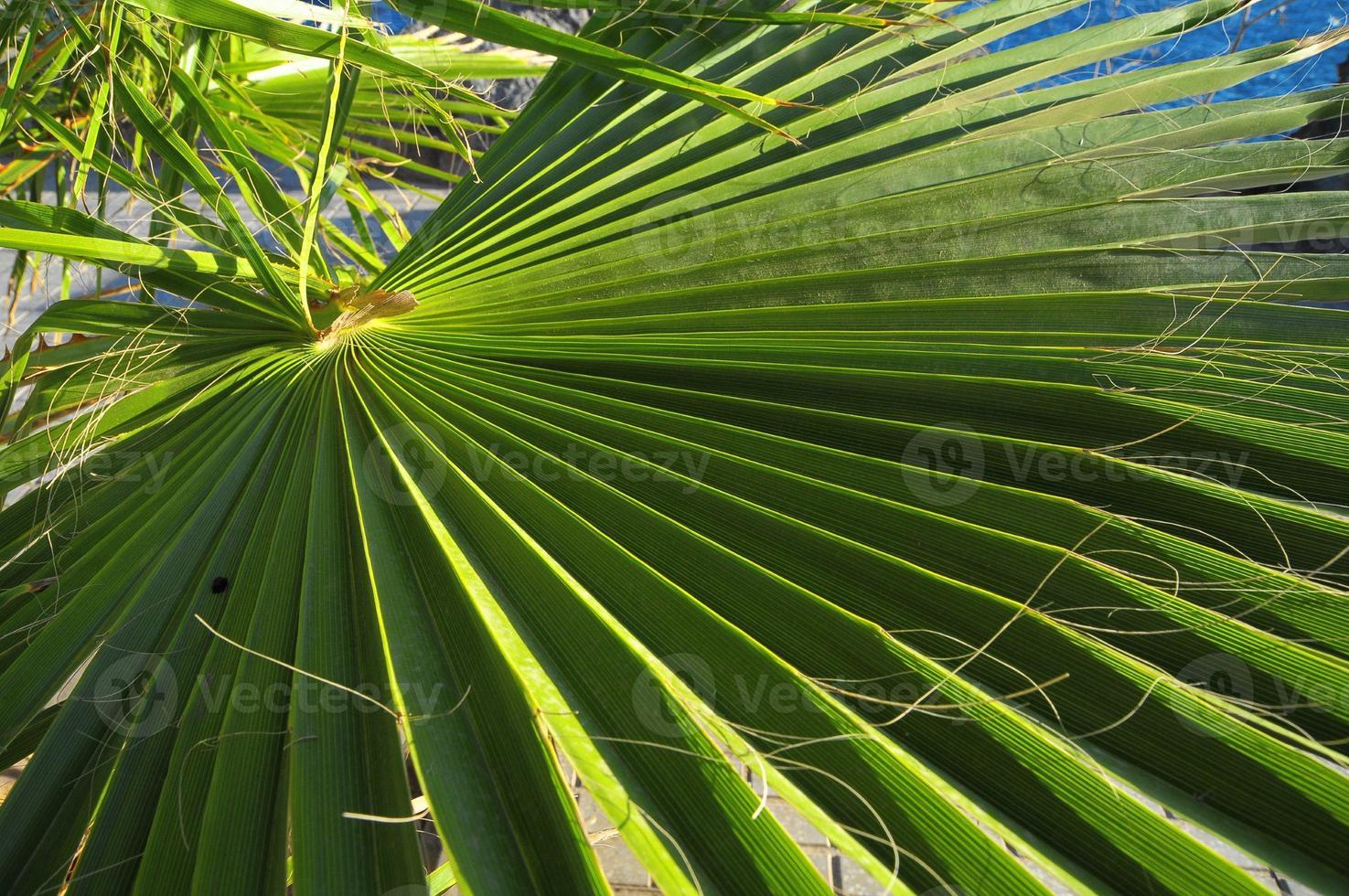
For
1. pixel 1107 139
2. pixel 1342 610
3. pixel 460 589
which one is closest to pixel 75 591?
pixel 460 589

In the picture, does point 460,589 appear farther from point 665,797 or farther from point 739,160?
point 739,160

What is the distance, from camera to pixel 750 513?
0.74 meters

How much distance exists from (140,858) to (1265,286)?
3.76ft

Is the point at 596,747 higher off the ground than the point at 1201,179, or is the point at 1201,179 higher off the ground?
the point at 1201,179

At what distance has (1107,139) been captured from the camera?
1011 mm

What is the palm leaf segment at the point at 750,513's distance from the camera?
540 mm

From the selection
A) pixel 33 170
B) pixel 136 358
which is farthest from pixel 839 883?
pixel 33 170

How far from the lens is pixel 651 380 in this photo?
3.13 feet

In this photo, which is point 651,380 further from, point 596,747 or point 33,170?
point 33,170

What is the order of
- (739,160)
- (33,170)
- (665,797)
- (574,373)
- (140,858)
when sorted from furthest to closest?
(33,170) → (739,160) → (574,373) → (140,858) → (665,797)

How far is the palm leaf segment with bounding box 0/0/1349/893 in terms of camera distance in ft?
1.77

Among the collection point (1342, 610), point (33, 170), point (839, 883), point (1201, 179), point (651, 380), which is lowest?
point (839, 883)

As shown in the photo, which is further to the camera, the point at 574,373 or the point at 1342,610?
the point at 574,373

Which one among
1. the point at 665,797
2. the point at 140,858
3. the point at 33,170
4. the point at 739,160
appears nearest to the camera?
the point at 665,797
